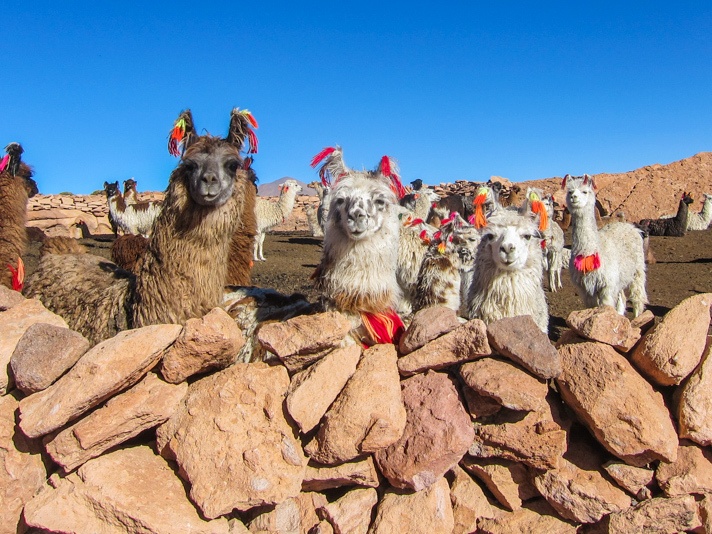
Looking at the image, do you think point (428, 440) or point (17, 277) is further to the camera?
point (17, 277)

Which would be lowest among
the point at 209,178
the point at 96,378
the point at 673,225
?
the point at 96,378

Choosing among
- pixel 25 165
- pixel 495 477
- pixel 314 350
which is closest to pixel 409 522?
pixel 495 477

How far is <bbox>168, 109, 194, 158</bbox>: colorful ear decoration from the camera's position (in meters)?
3.92

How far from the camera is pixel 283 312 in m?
3.83

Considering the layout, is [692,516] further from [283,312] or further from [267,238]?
[267,238]

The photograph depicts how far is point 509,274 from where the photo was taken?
4.31m

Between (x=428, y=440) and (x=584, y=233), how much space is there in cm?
588

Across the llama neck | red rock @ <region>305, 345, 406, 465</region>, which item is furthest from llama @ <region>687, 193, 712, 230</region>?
red rock @ <region>305, 345, 406, 465</region>

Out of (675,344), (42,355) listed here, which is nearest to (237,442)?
(42,355)

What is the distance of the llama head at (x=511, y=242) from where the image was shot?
4.15 metres

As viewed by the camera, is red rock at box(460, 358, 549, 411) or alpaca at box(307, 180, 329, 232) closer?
red rock at box(460, 358, 549, 411)

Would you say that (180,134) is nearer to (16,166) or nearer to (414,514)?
(16,166)

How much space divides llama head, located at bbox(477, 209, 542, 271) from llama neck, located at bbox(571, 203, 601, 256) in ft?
12.1

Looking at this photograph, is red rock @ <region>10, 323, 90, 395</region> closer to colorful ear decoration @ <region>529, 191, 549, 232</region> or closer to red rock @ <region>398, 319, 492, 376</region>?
red rock @ <region>398, 319, 492, 376</region>
